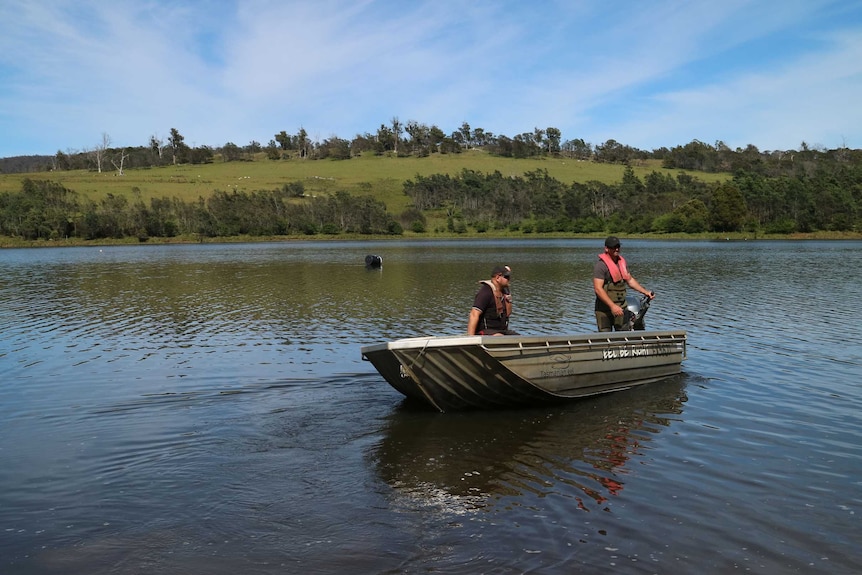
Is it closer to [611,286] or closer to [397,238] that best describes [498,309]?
[611,286]

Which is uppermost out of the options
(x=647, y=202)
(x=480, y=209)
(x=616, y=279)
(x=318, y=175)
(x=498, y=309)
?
(x=318, y=175)

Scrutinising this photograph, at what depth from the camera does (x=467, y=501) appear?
7.86m

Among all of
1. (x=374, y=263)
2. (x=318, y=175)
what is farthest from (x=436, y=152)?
(x=374, y=263)

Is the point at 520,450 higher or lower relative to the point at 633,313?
lower

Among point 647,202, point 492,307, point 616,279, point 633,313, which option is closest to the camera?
point 492,307

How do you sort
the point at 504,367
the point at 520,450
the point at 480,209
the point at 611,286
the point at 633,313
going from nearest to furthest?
the point at 520,450
the point at 504,367
the point at 611,286
the point at 633,313
the point at 480,209

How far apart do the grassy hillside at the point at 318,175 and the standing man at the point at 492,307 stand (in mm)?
118944

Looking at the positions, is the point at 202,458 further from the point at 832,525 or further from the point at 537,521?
the point at 832,525

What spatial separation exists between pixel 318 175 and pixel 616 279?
144 meters

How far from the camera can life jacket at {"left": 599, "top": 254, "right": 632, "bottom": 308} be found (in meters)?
13.5

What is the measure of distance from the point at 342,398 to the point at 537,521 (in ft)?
19.9

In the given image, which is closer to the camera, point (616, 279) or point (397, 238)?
point (616, 279)

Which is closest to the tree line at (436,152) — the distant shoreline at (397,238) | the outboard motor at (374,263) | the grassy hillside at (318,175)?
the grassy hillside at (318,175)

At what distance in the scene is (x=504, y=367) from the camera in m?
10.7
